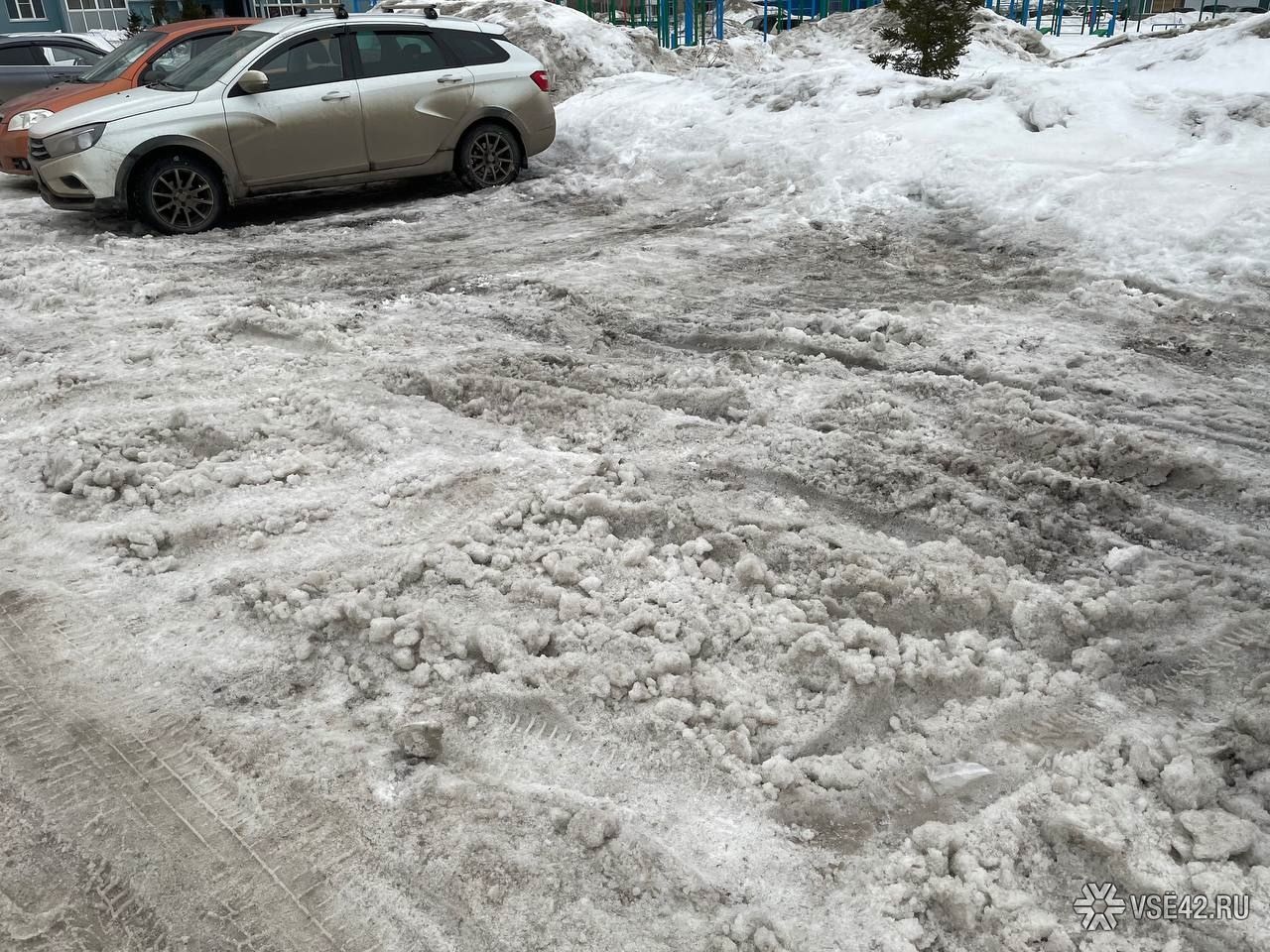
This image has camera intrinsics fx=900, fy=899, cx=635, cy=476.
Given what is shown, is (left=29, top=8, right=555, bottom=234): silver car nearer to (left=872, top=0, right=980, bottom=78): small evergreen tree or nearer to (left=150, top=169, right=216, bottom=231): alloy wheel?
(left=150, top=169, right=216, bottom=231): alloy wheel

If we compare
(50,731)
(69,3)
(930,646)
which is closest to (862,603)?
(930,646)

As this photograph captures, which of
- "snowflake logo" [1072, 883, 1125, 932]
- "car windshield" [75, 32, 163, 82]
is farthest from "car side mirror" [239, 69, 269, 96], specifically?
"snowflake logo" [1072, 883, 1125, 932]

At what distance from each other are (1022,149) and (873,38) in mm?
13645

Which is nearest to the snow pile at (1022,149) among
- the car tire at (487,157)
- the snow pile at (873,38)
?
the car tire at (487,157)

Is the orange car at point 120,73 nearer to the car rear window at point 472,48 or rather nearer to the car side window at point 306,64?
the car side window at point 306,64

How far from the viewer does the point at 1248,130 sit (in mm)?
7504

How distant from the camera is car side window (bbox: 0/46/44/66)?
44.8 ft

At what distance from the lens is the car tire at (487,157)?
986 centimetres

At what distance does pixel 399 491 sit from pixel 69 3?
43.3 m

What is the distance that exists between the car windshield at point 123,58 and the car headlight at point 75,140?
219cm

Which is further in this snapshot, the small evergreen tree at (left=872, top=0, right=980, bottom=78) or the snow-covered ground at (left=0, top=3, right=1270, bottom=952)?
the small evergreen tree at (left=872, top=0, right=980, bottom=78)

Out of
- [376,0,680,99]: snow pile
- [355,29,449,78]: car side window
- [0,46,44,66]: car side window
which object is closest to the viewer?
[355,29,449,78]: car side window

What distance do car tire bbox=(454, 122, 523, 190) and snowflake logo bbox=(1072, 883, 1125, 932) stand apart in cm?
937

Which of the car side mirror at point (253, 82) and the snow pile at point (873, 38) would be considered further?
the snow pile at point (873, 38)
